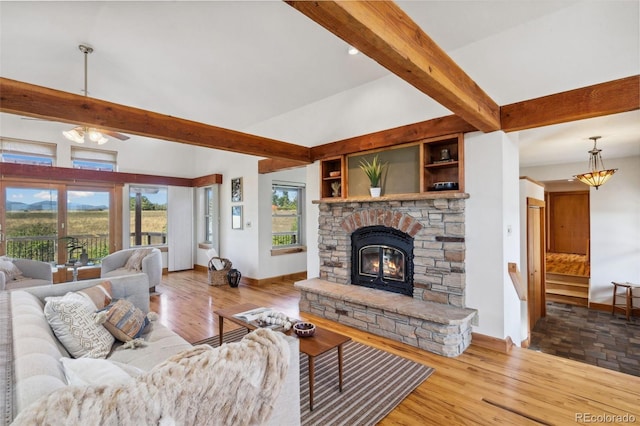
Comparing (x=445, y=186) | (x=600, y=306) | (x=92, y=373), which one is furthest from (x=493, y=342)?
(x=600, y=306)

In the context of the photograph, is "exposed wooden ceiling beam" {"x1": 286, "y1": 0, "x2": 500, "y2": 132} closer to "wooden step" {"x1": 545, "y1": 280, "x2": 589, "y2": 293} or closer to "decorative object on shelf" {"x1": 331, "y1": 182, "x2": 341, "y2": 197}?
"decorative object on shelf" {"x1": 331, "y1": 182, "x2": 341, "y2": 197}

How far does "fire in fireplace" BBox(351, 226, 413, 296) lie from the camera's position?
3736 mm

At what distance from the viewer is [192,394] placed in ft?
3.45

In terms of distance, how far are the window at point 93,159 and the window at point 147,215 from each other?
0.65 metres

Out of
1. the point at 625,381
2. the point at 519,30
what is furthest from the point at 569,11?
the point at 625,381

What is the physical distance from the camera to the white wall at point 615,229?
5.18 metres

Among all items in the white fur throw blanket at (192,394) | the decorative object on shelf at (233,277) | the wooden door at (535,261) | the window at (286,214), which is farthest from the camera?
the window at (286,214)

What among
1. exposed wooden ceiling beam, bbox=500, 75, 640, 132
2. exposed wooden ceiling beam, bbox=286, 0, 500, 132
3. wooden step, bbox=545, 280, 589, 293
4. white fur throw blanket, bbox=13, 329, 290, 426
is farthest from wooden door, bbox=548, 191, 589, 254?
white fur throw blanket, bbox=13, 329, 290, 426

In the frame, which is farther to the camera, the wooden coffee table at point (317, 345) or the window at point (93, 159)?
the window at point (93, 159)

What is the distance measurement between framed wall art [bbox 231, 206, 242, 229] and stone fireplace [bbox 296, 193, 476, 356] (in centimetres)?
255

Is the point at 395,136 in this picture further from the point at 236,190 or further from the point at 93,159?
the point at 93,159

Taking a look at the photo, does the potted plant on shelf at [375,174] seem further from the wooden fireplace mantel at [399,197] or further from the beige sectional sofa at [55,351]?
the beige sectional sofa at [55,351]

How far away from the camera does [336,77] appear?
158 inches

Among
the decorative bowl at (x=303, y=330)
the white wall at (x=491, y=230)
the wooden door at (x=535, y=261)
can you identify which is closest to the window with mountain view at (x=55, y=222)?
the decorative bowl at (x=303, y=330)
